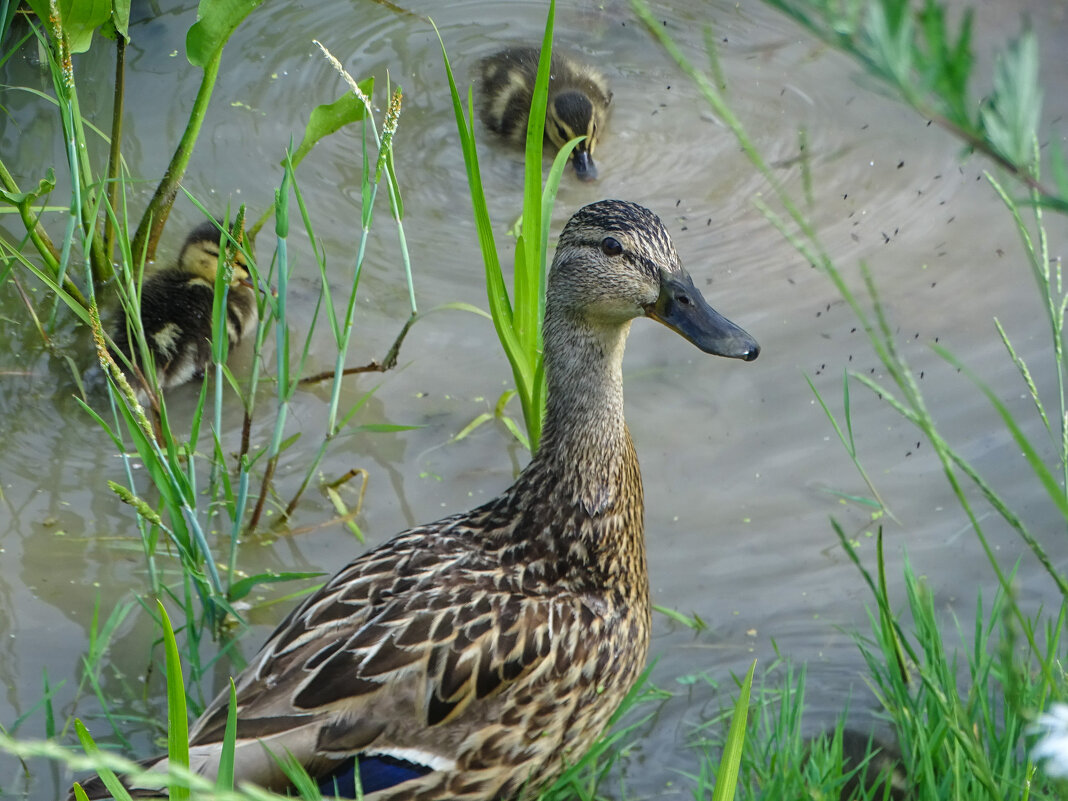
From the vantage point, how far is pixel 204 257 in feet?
8.77

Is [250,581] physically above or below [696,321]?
below

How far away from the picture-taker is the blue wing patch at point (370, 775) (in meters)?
1.54

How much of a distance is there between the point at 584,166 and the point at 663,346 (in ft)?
2.42

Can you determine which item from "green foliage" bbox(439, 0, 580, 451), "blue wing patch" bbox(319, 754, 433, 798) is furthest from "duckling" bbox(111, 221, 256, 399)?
"blue wing patch" bbox(319, 754, 433, 798)

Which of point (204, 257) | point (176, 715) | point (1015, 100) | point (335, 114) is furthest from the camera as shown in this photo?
point (204, 257)

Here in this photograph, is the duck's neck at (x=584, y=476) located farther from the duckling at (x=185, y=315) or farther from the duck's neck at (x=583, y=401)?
the duckling at (x=185, y=315)

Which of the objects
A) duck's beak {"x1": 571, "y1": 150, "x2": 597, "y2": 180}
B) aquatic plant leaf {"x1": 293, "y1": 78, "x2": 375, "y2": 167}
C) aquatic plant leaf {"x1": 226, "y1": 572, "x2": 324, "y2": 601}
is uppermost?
aquatic plant leaf {"x1": 293, "y1": 78, "x2": 375, "y2": 167}

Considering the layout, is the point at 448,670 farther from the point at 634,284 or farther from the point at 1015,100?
the point at 1015,100

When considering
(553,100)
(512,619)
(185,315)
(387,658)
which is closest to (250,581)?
(387,658)

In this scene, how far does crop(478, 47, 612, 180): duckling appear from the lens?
10.7 ft

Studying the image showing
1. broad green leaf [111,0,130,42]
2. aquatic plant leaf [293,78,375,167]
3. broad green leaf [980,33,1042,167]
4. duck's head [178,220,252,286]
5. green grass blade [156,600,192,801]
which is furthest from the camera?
duck's head [178,220,252,286]

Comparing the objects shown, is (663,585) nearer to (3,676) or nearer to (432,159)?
(3,676)

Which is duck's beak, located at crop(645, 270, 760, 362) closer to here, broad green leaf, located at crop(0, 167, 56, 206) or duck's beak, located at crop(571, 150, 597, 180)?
broad green leaf, located at crop(0, 167, 56, 206)

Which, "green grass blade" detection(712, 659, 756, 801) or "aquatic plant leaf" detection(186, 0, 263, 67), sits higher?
"aquatic plant leaf" detection(186, 0, 263, 67)
